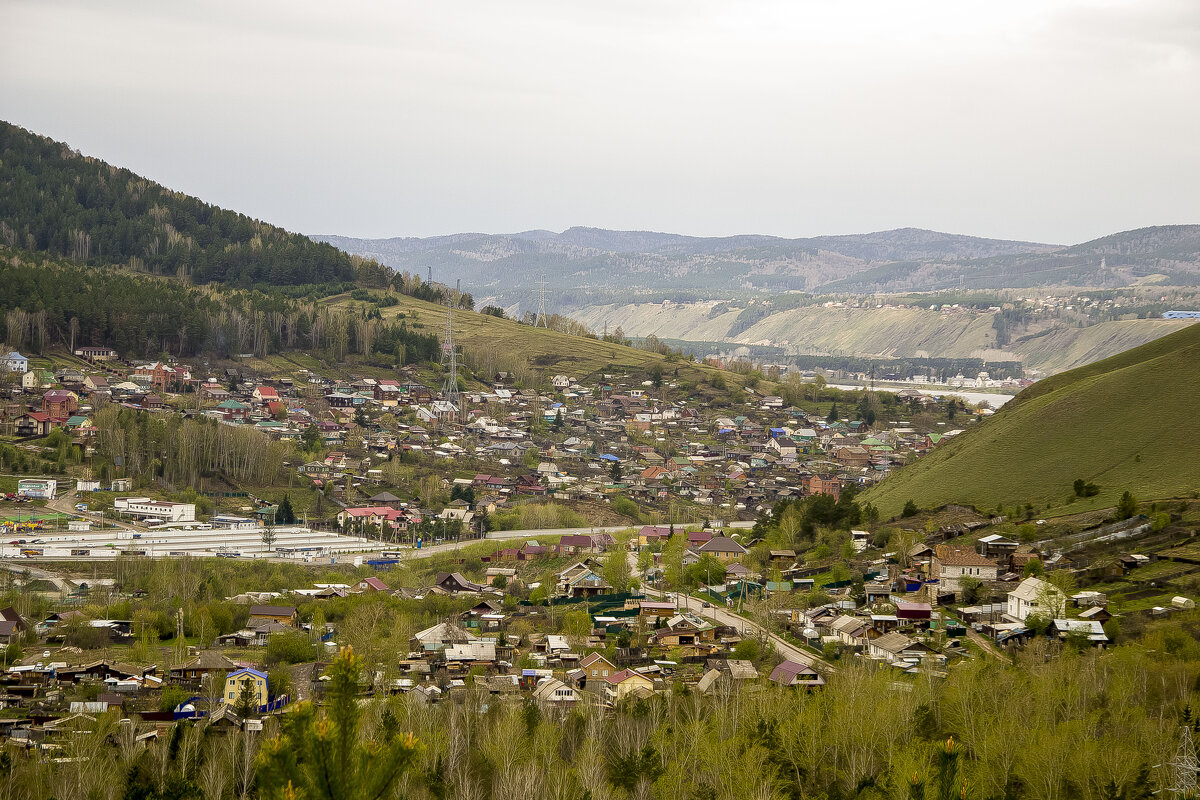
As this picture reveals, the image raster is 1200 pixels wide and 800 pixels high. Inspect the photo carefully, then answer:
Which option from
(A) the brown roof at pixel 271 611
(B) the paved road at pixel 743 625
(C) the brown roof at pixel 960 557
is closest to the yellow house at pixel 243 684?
(A) the brown roof at pixel 271 611

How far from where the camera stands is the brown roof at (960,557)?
4500cm

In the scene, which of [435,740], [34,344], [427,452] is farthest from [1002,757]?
[34,344]

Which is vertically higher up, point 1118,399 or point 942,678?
point 1118,399

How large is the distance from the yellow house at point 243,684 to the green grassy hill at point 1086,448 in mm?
32763

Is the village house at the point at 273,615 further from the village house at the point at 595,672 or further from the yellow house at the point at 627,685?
the yellow house at the point at 627,685

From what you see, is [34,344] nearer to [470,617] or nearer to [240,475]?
[240,475]

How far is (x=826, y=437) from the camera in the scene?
322 feet

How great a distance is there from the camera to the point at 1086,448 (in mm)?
58094

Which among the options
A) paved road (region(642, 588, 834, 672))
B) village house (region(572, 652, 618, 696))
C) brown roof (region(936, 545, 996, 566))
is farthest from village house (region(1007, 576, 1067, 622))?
village house (region(572, 652, 618, 696))

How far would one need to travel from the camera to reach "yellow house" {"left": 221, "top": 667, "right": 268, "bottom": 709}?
34.0 m

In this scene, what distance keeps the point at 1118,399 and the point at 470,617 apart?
3461cm

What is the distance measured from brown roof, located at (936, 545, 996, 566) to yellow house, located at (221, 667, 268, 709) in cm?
2379

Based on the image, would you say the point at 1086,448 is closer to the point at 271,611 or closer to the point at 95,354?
the point at 271,611

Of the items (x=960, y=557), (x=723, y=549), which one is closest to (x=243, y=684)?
(x=960, y=557)
